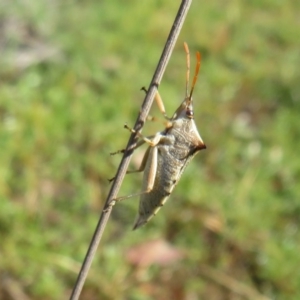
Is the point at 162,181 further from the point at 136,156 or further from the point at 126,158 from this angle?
the point at 136,156

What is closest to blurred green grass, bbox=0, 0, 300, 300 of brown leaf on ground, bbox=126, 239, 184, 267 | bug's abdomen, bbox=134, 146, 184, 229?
brown leaf on ground, bbox=126, 239, 184, 267

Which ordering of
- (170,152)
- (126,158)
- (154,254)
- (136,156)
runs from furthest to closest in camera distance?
(136,156)
(154,254)
(170,152)
(126,158)

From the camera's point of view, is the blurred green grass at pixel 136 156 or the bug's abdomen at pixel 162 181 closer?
the bug's abdomen at pixel 162 181

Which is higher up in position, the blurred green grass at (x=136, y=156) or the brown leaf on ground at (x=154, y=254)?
the blurred green grass at (x=136, y=156)

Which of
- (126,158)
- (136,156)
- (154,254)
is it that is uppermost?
(136,156)

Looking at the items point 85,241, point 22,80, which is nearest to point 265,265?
point 85,241

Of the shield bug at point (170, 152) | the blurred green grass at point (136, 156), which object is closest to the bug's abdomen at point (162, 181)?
the shield bug at point (170, 152)

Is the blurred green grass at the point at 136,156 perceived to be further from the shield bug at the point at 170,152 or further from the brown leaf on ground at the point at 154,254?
the shield bug at the point at 170,152

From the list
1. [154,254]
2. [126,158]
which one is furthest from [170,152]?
[154,254]
